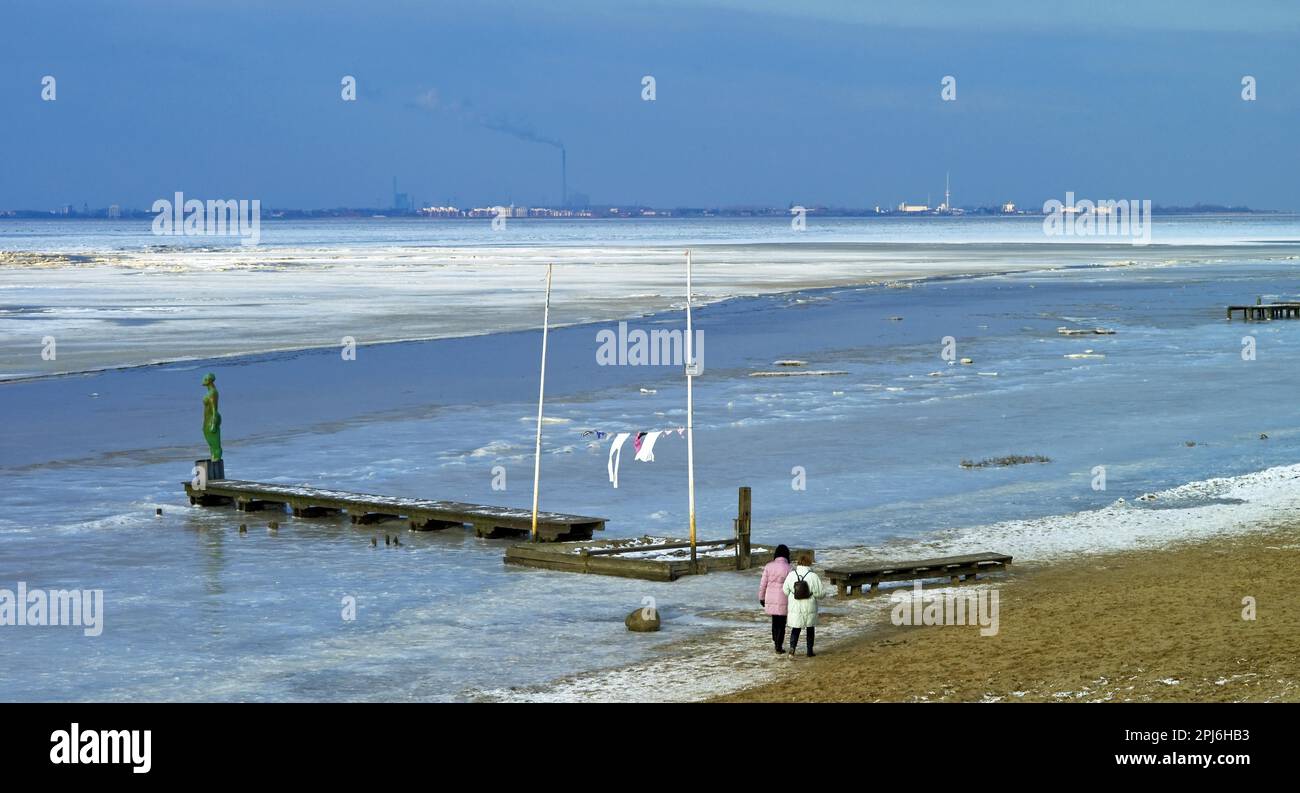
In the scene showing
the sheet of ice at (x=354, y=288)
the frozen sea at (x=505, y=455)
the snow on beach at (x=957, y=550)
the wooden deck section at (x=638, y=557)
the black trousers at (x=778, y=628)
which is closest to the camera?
the snow on beach at (x=957, y=550)

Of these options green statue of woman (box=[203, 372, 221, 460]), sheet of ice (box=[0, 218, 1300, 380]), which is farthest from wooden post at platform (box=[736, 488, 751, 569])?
sheet of ice (box=[0, 218, 1300, 380])

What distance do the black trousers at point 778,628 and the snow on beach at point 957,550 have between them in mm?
160

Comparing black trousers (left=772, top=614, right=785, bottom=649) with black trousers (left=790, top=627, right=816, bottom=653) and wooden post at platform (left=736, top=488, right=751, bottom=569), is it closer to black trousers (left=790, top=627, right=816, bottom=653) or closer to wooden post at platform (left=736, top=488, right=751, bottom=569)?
black trousers (left=790, top=627, right=816, bottom=653)

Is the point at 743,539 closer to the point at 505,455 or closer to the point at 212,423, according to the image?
the point at 212,423

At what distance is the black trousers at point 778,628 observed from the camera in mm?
15469

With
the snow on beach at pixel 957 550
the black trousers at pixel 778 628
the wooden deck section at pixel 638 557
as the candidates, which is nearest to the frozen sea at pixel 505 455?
the snow on beach at pixel 957 550

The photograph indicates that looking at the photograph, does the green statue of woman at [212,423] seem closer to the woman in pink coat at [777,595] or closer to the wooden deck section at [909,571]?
the wooden deck section at [909,571]

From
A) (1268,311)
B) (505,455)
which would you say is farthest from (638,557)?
(1268,311)

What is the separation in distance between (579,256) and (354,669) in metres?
119

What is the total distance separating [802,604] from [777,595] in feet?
0.95
